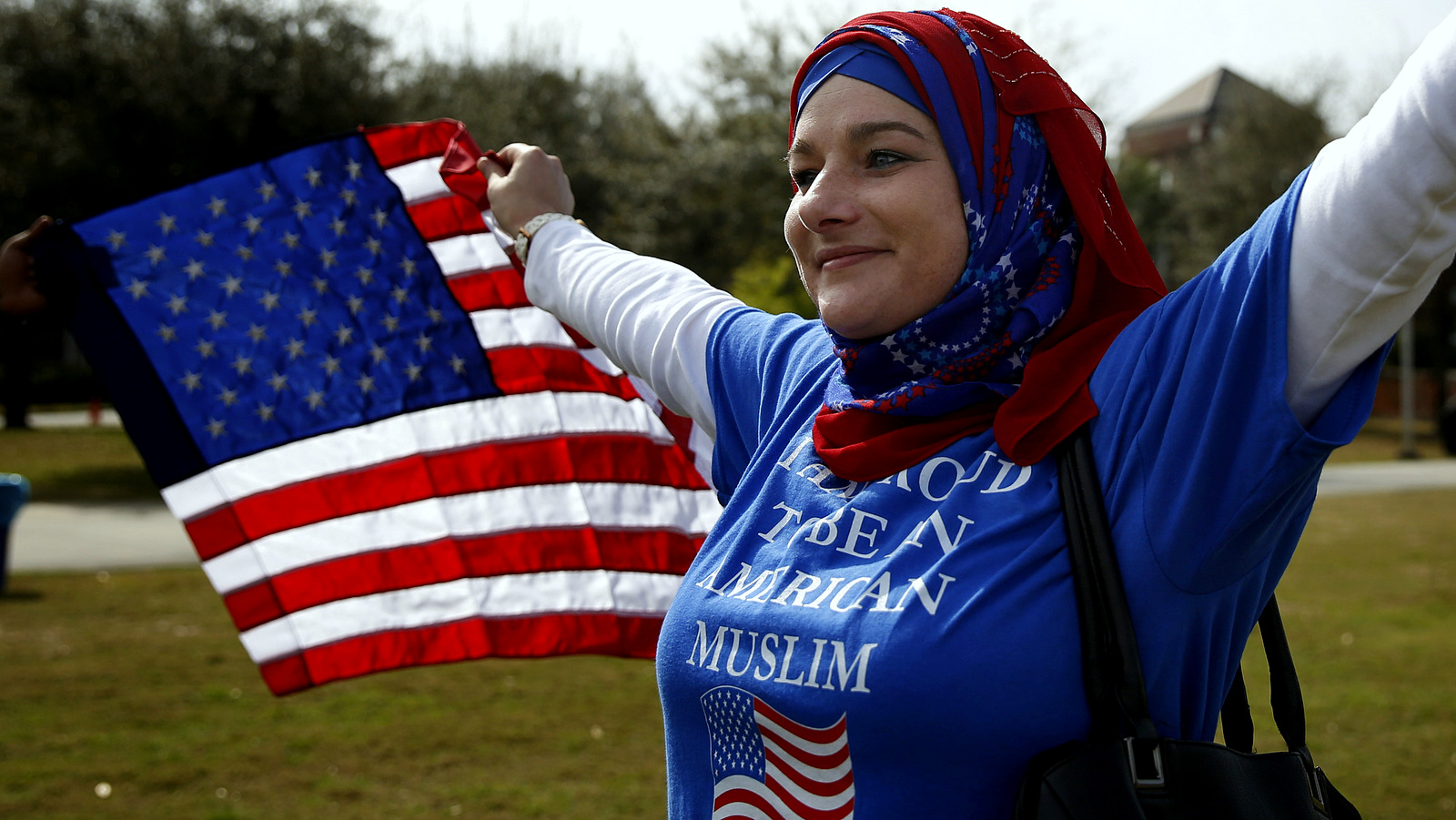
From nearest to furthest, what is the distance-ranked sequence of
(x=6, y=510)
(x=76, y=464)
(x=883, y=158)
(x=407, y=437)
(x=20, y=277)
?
(x=883, y=158), (x=20, y=277), (x=407, y=437), (x=6, y=510), (x=76, y=464)

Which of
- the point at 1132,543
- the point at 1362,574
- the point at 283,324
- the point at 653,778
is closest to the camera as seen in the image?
the point at 1132,543

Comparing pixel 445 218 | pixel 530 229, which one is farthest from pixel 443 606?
pixel 530 229

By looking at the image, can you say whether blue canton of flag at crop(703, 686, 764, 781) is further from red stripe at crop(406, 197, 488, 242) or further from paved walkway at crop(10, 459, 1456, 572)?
paved walkway at crop(10, 459, 1456, 572)

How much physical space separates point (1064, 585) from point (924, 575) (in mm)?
173

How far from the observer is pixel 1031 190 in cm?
178

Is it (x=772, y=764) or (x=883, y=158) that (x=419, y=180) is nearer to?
(x=883, y=158)

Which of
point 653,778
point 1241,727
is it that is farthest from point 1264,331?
point 653,778

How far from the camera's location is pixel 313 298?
136 inches

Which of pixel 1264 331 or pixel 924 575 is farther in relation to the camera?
pixel 924 575

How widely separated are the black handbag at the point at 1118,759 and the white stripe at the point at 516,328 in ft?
7.05

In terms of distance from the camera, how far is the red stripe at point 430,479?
3.32 meters

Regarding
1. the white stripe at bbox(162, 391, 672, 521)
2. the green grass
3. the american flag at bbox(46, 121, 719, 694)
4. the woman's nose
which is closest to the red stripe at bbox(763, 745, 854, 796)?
the woman's nose

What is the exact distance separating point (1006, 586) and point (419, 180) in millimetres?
2510

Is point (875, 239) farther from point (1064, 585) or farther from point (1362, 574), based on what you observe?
point (1362, 574)
